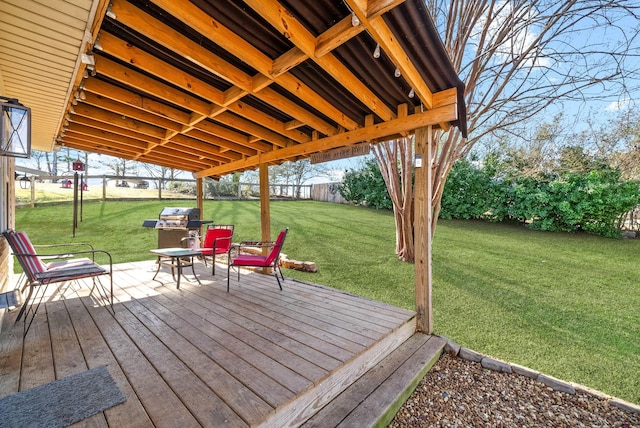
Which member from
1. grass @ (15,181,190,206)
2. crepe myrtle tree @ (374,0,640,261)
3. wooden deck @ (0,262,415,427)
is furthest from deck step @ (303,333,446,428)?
grass @ (15,181,190,206)

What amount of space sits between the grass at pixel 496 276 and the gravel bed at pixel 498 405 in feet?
1.17

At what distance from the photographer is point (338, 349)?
2.27m

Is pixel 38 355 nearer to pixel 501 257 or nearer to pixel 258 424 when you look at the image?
pixel 258 424

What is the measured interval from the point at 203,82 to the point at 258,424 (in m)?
2.94

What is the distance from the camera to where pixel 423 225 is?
297 cm

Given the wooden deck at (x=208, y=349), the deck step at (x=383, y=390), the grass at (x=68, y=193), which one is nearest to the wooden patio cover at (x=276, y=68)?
the wooden deck at (x=208, y=349)

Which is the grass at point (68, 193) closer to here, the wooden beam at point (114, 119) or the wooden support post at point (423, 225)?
the wooden beam at point (114, 119)

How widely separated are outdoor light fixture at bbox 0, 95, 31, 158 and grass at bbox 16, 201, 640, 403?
399cm

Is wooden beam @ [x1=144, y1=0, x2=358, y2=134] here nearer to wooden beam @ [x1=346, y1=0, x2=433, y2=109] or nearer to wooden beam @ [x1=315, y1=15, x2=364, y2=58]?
wooden beam @ [x1=315, y1=15, x2=364, y2=58]

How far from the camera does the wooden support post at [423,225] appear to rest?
296 centimetres

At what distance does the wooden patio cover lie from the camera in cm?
175

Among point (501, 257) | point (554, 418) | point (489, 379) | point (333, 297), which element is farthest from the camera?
point (501, 257)

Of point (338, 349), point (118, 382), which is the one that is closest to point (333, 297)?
point (338, 349)

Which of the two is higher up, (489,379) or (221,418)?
(221,418)
